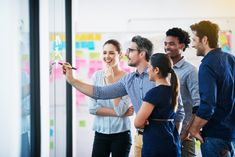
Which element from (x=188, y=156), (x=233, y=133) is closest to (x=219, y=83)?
(x=233, y=133)

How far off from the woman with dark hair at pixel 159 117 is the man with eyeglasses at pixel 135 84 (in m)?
0.22

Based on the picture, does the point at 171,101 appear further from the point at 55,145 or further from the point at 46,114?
the point at 55,145

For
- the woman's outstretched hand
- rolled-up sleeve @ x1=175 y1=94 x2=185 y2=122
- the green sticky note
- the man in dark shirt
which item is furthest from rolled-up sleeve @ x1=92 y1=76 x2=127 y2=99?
the green sticky note

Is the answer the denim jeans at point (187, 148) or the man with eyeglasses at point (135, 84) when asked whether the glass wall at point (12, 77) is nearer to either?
the man with eyeglasses at point (135, 84)

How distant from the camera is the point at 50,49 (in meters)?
2.87

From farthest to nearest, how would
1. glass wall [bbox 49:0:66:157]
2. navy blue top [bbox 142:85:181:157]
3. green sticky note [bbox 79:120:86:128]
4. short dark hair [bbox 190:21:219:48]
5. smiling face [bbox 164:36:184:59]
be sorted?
1. green sticky note [bbox 79:120:86:128]
2. glass wall [bbox 49:0:66:157]
3. smiling face [bbox 164:36:184:59]
4. short dark hair [bbox 190:21:219:48]
5. navy blue top [bbox 142:85:181:157]

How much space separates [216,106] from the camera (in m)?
1.98

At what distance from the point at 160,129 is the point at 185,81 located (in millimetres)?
595

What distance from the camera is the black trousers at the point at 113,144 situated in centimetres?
254

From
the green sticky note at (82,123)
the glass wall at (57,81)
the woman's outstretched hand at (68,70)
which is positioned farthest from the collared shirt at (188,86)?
the green sticky note at (82,123)

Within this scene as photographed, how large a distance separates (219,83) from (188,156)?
69 centimetres

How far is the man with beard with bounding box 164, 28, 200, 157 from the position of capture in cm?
229

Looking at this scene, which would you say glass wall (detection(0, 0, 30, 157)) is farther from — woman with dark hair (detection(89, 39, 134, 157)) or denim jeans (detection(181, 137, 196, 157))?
denim jeans (detection(181, 137, 196, 157))

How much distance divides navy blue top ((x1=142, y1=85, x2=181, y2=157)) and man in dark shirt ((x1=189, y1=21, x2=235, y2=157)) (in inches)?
8.7
